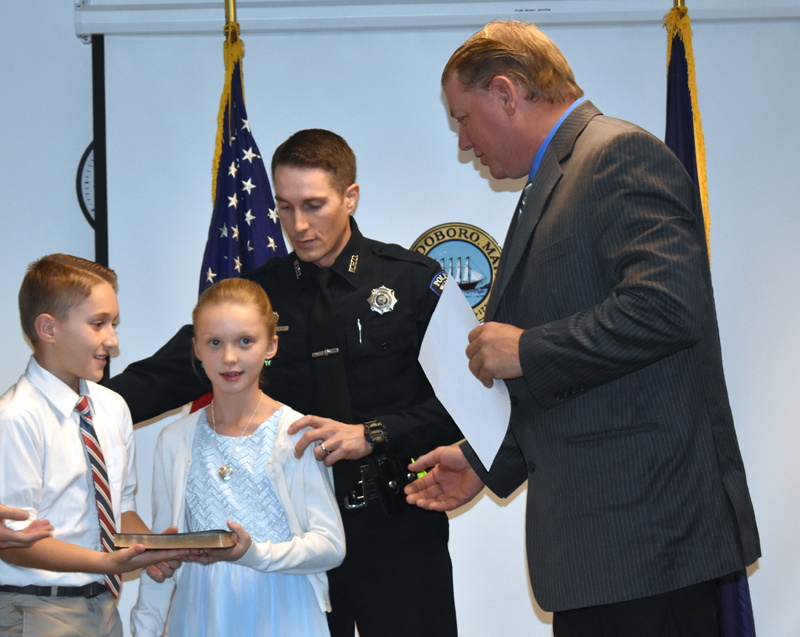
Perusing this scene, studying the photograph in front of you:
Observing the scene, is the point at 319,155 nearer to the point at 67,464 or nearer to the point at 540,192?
the point at 540,192

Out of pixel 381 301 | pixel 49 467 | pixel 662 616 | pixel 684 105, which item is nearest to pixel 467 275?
pixel 684 105

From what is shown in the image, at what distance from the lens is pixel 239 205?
3531mm

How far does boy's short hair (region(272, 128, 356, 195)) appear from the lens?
2348 millimetres

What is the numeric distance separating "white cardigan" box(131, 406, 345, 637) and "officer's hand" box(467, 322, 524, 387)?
0.60 meters

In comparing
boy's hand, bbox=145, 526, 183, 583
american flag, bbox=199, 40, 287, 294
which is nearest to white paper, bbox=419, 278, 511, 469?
boy's hand, bbox=145, 526, 183, 583

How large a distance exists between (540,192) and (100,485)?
137cm

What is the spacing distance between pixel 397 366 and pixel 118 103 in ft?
8.12

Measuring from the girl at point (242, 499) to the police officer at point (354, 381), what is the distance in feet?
0.44

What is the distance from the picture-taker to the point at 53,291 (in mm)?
2057

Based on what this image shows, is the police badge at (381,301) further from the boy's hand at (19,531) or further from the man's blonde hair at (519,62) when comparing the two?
the boy's hand at (19,531)

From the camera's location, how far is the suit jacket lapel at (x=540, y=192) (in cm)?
166

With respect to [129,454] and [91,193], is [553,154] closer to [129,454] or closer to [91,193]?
[129,454]

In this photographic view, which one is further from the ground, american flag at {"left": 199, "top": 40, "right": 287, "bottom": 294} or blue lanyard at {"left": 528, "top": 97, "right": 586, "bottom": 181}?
american flag at {"left": 199, "top": 40, "right": 287, "bottom": 294}

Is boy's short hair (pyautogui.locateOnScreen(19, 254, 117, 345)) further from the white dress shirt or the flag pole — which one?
the flag pole
